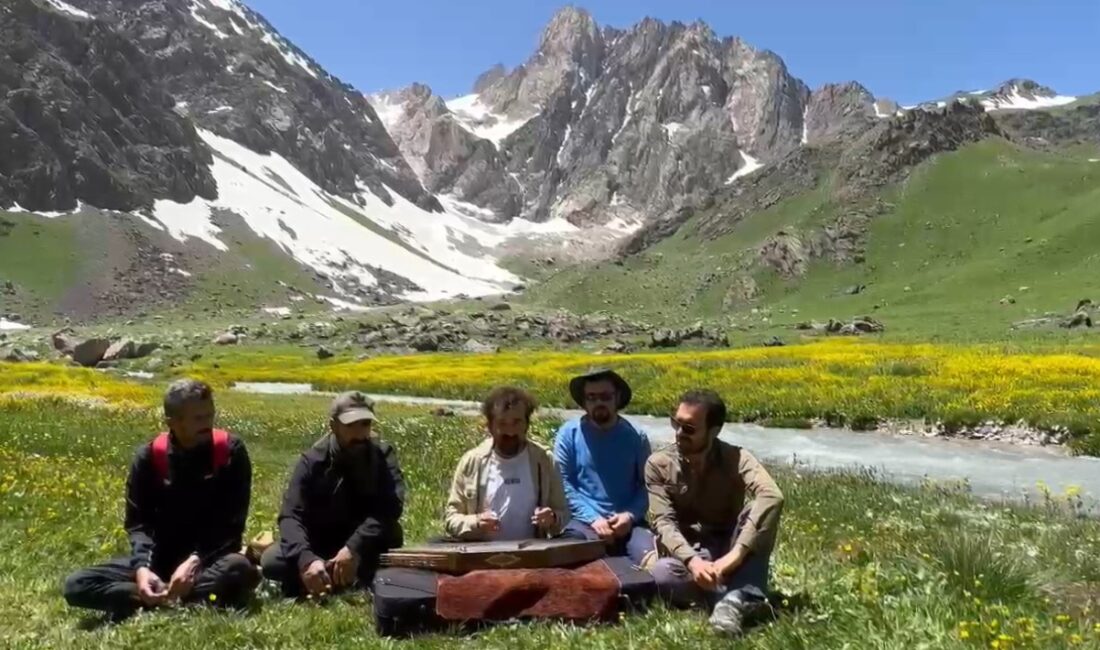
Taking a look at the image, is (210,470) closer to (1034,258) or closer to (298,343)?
(298,343)

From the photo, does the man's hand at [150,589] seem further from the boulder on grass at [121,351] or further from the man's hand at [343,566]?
the boulder on grass at [121,351]

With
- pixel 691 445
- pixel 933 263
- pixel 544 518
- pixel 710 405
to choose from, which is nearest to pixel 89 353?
pixel 544 518

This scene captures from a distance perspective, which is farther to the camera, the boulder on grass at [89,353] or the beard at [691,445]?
the boulder on grass at [89,353]

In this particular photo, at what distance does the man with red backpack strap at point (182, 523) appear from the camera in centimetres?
829

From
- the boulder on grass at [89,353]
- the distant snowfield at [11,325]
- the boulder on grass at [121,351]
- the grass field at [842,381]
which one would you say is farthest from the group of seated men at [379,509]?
the distant snowfield at [11,325]

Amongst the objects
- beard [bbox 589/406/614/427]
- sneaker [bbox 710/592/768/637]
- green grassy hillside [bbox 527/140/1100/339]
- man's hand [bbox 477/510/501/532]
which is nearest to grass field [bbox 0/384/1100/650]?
sneaker [bbox 710/592/768/637]

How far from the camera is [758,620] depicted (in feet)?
24.4

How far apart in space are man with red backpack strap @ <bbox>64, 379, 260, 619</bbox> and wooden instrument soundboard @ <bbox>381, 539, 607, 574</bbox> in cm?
172

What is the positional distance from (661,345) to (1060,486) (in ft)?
168

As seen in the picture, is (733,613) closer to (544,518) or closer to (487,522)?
(544,518)

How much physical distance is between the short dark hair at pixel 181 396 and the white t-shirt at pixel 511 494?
2954 millimetres

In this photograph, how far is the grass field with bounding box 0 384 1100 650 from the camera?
22.0ft

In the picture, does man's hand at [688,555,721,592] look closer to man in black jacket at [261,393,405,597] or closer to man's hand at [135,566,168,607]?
man in black jacket at [261,393,405,597]

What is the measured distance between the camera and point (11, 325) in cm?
13050
